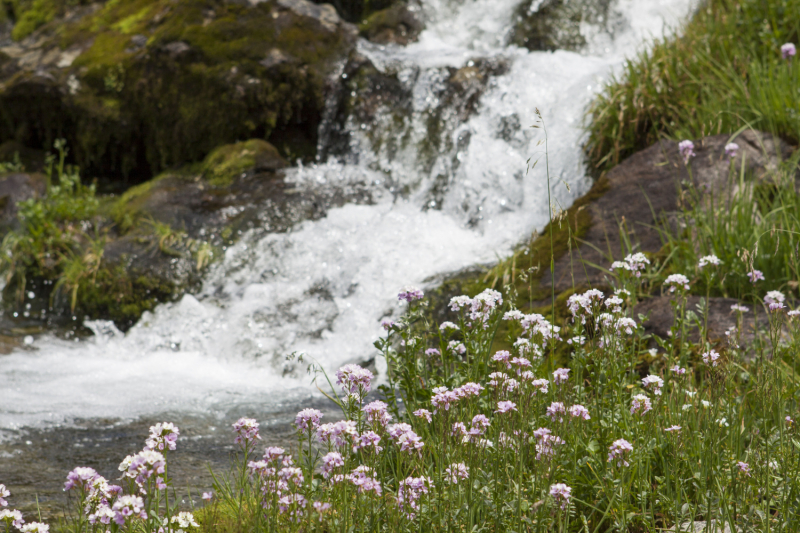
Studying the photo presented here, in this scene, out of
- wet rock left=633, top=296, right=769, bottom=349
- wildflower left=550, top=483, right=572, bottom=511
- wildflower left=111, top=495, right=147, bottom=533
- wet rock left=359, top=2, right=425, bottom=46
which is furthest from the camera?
wet rock left=359, top=2, right=425, bottom=46

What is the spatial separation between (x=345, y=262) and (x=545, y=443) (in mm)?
4065

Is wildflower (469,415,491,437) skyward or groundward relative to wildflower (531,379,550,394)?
groundward

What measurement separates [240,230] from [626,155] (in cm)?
365

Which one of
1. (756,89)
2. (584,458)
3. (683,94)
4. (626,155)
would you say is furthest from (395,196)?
(584,458)

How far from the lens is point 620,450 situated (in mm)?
1655

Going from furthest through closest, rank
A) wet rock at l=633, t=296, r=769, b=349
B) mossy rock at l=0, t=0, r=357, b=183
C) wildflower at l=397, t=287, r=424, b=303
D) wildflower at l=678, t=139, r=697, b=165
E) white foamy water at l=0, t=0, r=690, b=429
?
mossy rock at l=0, t=0, r=357, b=183
white foamy water at l=0, t=0, r=690, b=429
wet rock at l=633, t=296, r=769, b=349
wildflower at l=678, t=139, r=697, b=165
wildflower at l=397, t=287, r=424, b=303

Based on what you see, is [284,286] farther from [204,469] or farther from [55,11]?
[55,11]

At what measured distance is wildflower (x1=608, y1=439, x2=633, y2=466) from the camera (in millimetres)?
1623

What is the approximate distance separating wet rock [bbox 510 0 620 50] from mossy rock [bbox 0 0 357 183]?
2383 millimetres

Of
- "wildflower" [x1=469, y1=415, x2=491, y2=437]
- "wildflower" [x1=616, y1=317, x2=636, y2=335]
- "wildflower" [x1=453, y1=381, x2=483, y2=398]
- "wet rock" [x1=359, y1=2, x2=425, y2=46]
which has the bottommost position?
"wildflower" [x1=469, y1=415, x2=491, y2=437]

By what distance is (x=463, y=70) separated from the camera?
7.15 metres

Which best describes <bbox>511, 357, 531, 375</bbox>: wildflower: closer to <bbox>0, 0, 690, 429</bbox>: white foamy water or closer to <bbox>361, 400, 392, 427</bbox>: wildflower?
<bbox>361, 400, 392, 427</bbox>: wildflower

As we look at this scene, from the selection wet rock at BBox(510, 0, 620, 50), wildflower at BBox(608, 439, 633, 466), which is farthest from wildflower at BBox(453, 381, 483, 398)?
wet rock at BBox(510, 0, 620, 50)

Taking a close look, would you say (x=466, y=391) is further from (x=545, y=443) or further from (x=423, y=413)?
(x=545, y=443)
